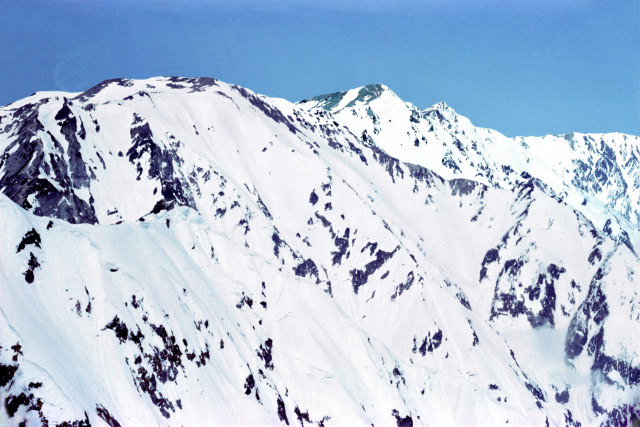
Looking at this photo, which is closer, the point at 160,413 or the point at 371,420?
Result: the point at 160,413

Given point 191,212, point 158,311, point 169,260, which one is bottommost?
point 158,311

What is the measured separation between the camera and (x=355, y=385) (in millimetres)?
195000

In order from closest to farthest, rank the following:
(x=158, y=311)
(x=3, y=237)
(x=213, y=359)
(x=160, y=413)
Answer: (x=3, y=237) → (x=160, y=413) → (x=158, y=311) → (x=213, y=359)

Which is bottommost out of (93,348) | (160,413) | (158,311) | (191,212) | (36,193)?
(160,413)

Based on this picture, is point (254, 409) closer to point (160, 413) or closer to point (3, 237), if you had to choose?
point (160, 413)

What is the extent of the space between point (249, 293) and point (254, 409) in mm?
46494

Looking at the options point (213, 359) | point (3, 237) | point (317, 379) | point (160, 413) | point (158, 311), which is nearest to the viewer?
point (3, 237)

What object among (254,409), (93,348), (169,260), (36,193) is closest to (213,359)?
(254,409)

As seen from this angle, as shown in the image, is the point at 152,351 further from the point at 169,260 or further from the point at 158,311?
the point at 169,260

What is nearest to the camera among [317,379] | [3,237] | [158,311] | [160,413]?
[3,237]

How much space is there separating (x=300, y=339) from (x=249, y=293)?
1536cm

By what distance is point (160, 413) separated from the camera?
420ft

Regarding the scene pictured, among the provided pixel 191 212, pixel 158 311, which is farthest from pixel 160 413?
pixel 191 212

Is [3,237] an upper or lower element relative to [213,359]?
upper
